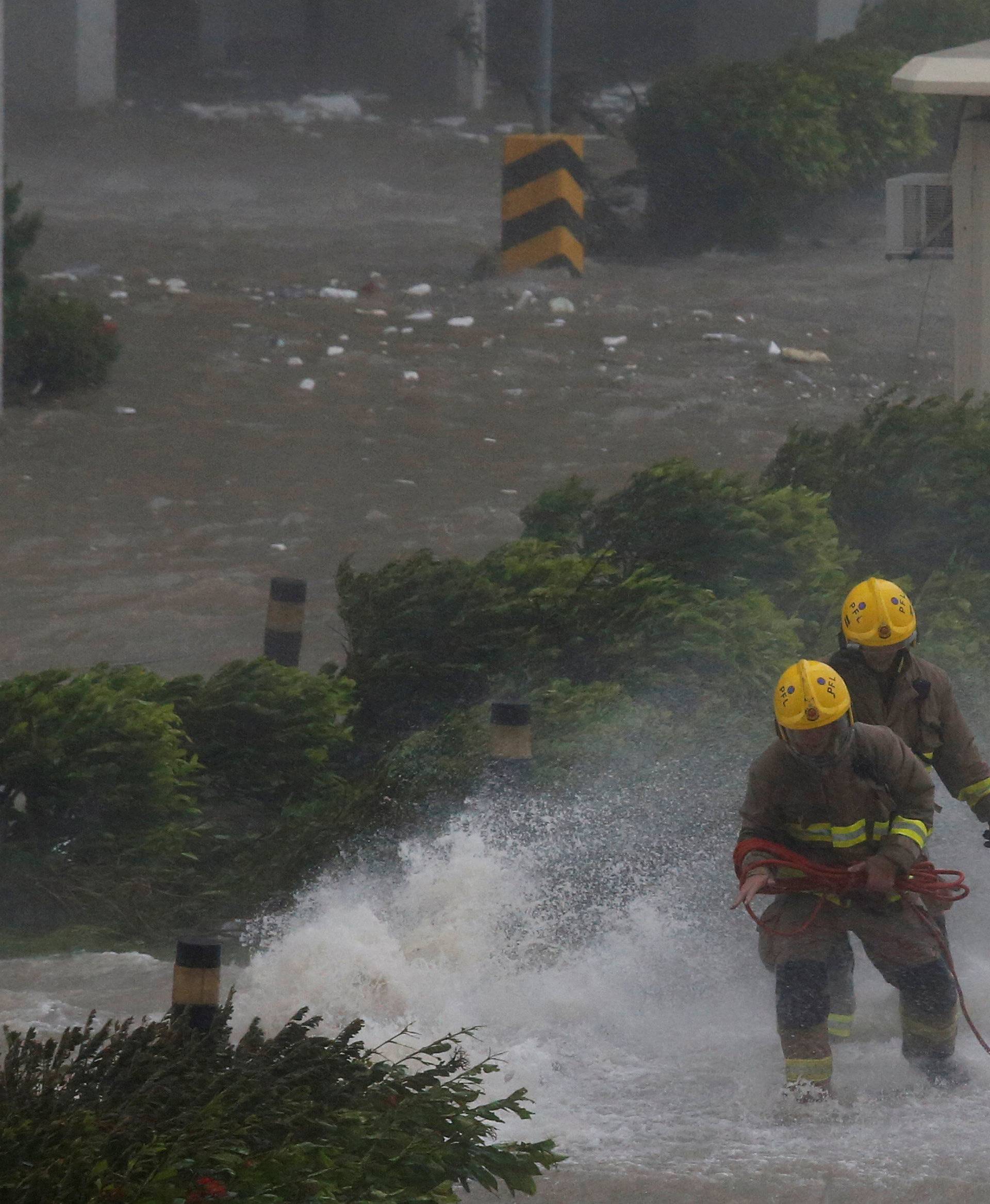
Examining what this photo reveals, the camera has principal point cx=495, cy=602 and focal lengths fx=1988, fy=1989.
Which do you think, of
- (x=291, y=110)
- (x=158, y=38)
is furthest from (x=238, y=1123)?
(x=158, y=38)

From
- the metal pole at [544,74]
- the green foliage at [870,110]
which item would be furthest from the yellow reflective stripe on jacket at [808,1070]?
the green foliage at [870,110]

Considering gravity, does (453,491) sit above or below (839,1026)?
above

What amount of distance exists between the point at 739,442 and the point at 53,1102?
34.6 feet

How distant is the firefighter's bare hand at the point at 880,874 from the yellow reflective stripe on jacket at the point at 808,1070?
516 mm

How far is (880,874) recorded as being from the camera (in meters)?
5.68

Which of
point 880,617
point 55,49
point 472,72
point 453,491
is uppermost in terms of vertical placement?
point 472,72

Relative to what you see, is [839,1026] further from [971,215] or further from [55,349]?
[55,349]

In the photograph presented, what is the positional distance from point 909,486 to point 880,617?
3520mm

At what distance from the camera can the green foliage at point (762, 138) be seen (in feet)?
59.7

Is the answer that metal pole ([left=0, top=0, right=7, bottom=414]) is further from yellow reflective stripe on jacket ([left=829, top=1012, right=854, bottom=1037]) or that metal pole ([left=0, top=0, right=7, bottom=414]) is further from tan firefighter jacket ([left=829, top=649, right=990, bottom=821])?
yellow reflective stripe on jacket ([left=829, top=1012, right=854, bottom=1037])

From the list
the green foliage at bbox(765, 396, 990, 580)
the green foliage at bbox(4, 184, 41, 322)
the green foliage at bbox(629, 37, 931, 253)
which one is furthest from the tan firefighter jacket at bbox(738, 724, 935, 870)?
the green foliage at bbox(629, 37, 931, 253)

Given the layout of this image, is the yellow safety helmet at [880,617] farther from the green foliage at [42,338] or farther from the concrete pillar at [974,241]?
the green foliage at [42,338]

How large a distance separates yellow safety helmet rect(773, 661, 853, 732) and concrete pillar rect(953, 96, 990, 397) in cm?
540

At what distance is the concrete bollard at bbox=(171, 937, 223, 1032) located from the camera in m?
4.80
